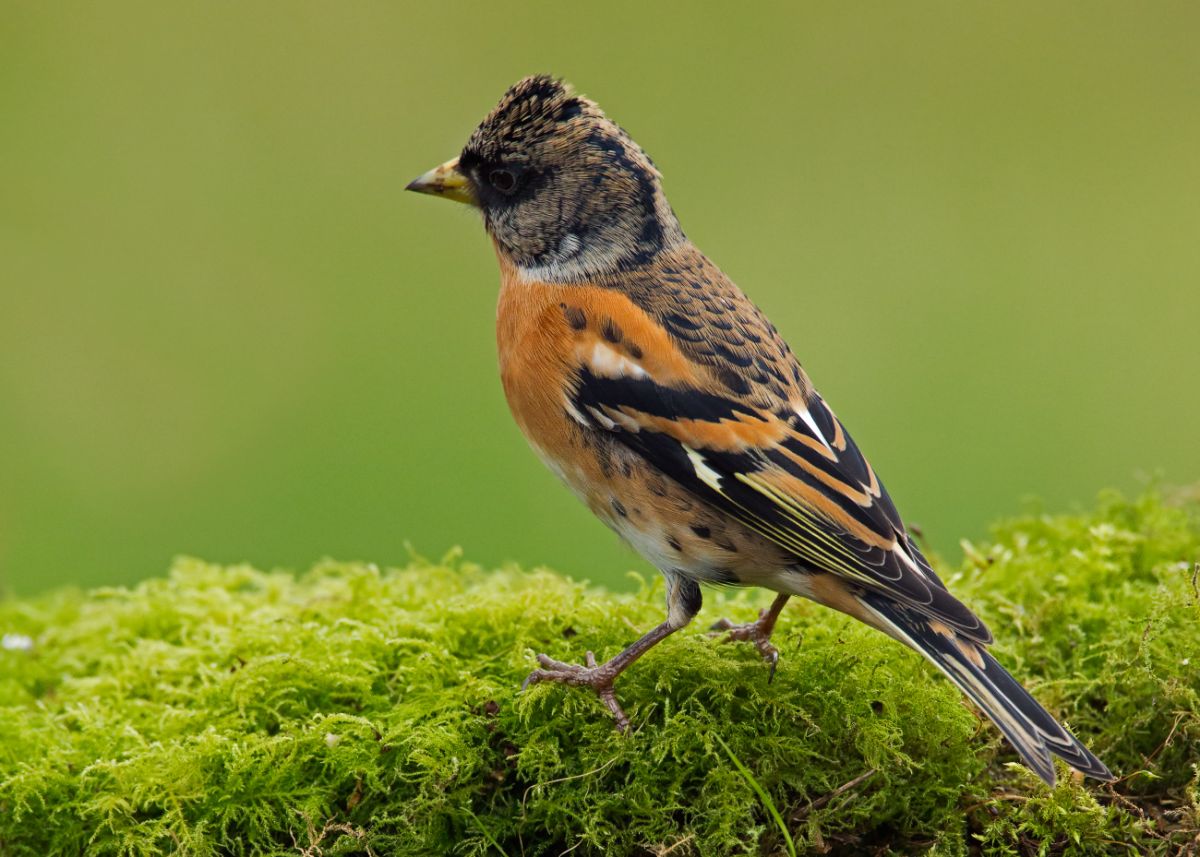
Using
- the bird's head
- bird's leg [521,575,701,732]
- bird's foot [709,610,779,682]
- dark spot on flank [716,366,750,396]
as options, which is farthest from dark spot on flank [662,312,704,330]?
bird's foot [709,610,779,682]

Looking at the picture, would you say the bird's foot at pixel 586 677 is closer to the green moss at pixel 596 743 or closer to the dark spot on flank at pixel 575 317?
the green moss at pixel 596 743

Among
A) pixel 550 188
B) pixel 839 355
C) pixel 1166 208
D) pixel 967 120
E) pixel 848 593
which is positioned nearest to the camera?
pixel 848 593

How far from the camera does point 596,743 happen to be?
3863 millimetres

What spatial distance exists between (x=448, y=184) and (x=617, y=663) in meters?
2.03

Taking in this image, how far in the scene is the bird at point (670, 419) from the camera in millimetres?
3928

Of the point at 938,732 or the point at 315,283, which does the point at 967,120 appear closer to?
the point at 315,283

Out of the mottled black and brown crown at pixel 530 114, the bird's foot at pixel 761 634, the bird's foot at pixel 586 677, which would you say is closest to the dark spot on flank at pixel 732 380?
the bird's foot at pixel 761 634

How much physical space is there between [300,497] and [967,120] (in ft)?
27.1

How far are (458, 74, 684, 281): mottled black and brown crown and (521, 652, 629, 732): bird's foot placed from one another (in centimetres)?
150

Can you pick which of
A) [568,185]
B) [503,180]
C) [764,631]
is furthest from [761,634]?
[503,180]

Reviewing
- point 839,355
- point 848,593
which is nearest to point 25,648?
point 848,593

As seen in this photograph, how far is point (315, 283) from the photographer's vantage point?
11641 millimetres

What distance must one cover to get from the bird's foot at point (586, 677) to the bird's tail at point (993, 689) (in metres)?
0.81

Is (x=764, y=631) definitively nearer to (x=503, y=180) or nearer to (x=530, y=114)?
(x=503, y=180)
